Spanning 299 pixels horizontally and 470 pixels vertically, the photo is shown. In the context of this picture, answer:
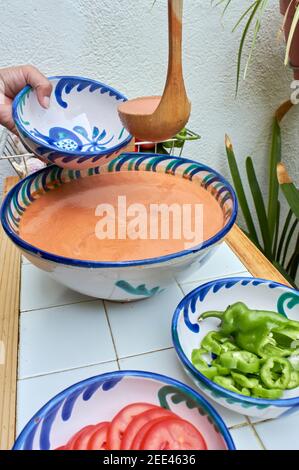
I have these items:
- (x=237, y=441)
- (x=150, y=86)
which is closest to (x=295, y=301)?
(x=237, y=441)

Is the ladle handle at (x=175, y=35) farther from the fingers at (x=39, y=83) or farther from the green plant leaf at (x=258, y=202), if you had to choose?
the green plant leaf at (x=258, y=202)

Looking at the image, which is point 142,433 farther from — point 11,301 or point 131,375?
point 11,301

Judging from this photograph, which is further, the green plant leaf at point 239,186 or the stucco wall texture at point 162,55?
the green plant leaf at point 239,186

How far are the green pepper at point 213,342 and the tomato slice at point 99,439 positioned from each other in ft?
0.55

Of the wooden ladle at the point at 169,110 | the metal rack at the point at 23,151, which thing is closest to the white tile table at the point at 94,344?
the wooden ladle at the point at 169,110

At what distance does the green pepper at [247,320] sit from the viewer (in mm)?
528

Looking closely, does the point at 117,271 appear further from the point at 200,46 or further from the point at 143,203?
the point at 200,46

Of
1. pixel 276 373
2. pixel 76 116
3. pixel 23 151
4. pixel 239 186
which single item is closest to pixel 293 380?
pixel 276 373

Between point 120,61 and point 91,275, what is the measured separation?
3.27 ft

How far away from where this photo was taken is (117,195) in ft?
2.35

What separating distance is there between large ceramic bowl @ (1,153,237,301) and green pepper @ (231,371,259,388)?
152mm

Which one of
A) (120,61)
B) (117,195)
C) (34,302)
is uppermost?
(120,61)

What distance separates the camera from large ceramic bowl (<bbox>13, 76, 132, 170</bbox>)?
76cm
